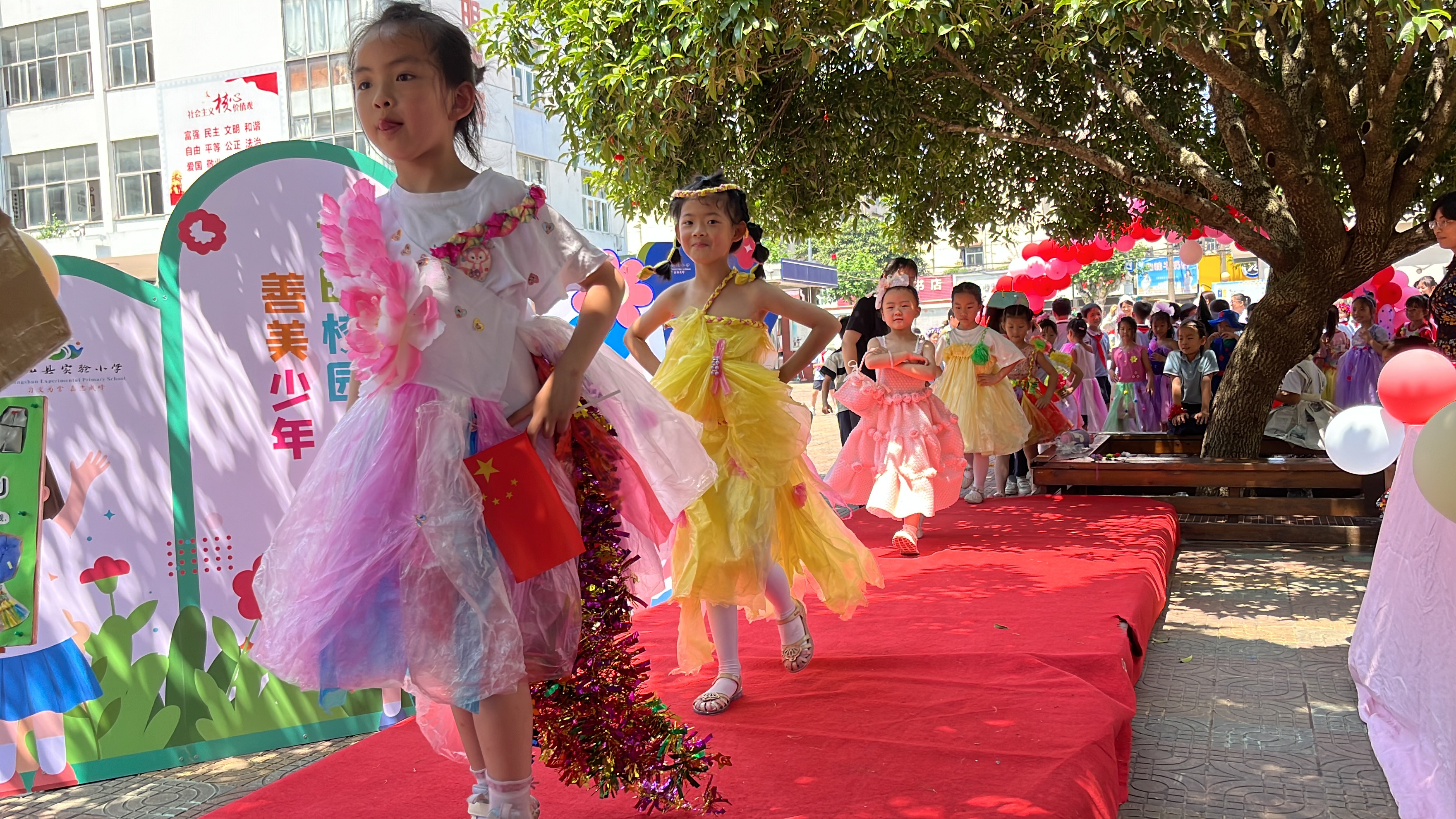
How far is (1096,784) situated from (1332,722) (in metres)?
1.40

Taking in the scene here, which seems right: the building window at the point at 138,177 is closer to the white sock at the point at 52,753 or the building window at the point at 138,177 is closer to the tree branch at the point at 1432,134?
the white sock at the point at 52,753

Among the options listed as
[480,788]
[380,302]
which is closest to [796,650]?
[480,788]

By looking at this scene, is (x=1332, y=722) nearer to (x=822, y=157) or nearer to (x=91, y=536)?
(x=91, y=536)

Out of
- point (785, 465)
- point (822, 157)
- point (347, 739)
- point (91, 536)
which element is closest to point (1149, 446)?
point (822, 157)

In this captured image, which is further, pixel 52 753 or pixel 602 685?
pixel 52 753

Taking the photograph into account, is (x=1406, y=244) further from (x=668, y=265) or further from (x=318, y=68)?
(x=318, y=68)

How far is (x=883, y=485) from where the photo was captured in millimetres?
6051

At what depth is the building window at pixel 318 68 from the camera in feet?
73.4

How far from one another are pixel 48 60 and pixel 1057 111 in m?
24.7

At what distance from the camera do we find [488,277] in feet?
7.71

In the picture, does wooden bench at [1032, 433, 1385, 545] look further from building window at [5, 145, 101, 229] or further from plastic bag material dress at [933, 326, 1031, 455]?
building window at [5, 145, 101, 229]

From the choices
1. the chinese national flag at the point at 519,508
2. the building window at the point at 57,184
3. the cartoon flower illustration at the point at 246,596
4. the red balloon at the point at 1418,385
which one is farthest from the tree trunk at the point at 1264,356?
the building window at the point at 57,184

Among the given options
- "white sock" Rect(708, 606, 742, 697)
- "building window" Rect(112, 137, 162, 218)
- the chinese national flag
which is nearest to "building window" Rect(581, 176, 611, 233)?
"building window" Rect(112, 137, 162, 218)

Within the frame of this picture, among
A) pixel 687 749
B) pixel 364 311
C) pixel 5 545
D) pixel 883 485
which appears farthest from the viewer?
pixel 883 485
